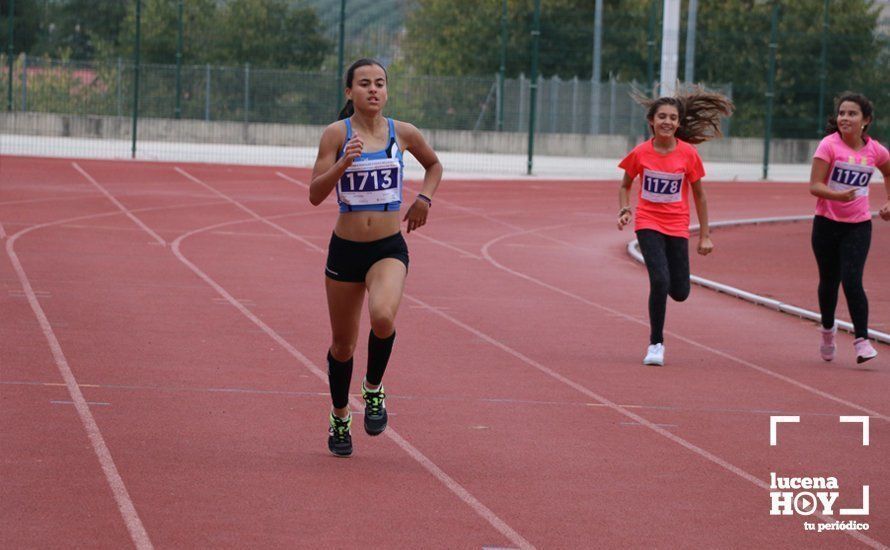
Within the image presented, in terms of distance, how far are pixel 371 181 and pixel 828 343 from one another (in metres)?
4.74

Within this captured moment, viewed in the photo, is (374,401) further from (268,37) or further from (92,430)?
(268,37)

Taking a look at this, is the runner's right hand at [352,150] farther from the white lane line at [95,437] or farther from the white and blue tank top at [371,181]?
the white lane line at [95,437]

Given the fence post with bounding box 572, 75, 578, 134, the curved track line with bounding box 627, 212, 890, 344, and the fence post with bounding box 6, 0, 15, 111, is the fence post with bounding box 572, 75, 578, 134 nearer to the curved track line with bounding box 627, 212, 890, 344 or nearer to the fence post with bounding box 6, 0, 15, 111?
the fence post with bounding box 6, 0, 15, 111

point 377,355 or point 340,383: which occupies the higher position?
point 377,355

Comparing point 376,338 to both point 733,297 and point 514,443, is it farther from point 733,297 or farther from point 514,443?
point 733,297

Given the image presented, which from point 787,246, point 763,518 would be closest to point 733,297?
point 787,246

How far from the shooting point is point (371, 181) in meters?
6.62

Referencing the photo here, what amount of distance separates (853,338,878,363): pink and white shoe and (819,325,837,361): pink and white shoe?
0.87 ft

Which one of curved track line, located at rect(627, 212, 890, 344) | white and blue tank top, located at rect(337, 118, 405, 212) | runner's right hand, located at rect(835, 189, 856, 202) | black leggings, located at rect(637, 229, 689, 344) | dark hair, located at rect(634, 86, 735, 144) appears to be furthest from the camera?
curved track line, located at rect(627, 212, 890, 344)

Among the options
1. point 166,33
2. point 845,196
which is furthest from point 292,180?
point 845,196

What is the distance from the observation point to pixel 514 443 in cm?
724

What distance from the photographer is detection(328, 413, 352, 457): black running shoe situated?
677 cm

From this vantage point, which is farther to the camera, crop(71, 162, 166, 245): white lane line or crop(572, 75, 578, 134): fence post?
crop(572, 75, 578, 134): fence post

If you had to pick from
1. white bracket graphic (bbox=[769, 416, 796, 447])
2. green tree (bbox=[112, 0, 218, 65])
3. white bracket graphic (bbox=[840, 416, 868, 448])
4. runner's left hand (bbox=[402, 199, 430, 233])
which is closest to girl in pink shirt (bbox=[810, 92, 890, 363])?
white bracket graphic (bbox=[840, 416, 868, 448])
